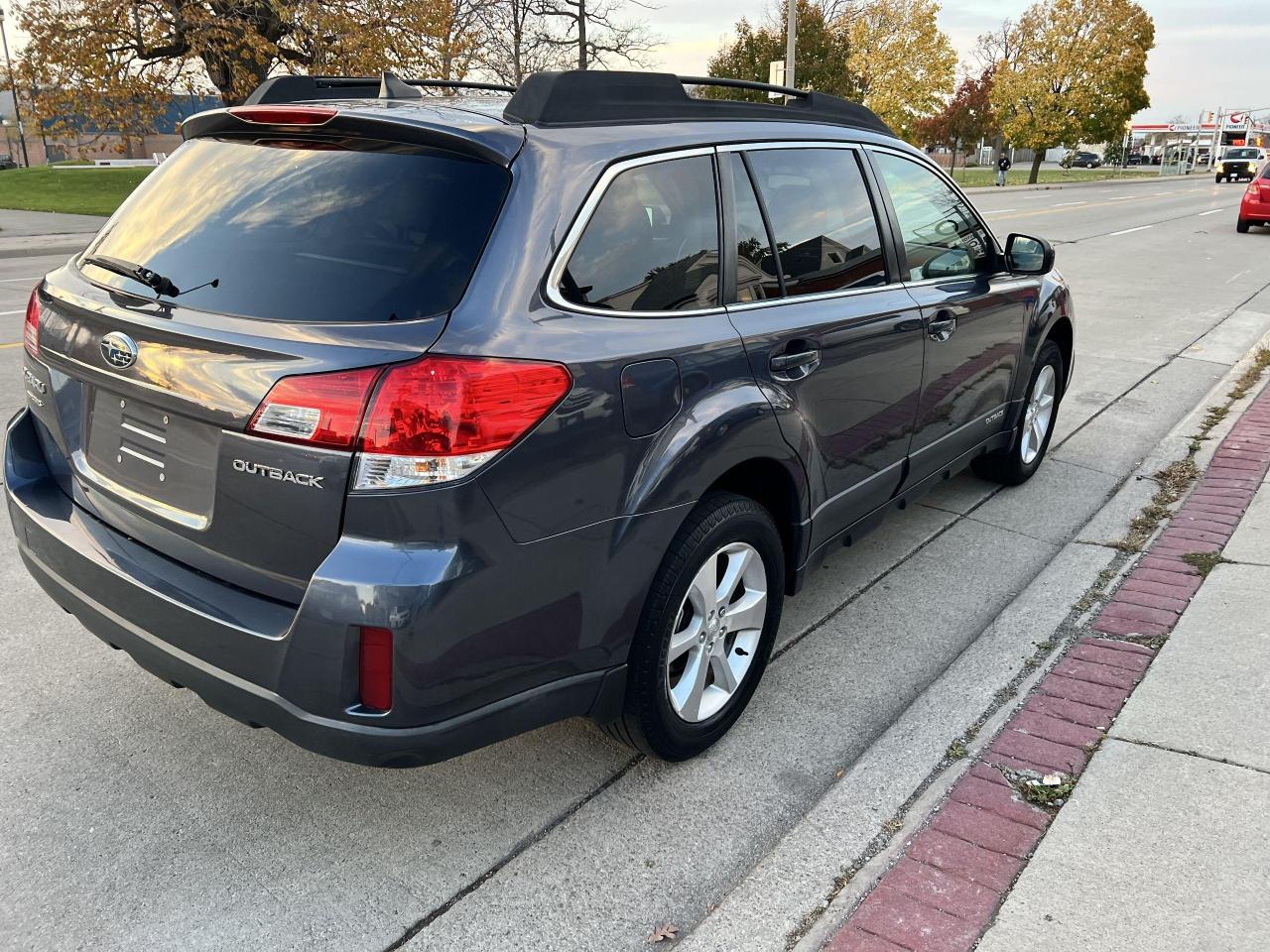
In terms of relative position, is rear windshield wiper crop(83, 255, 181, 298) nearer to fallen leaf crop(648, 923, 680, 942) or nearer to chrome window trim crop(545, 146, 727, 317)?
chrome window trim crop(545, 146, 727, 317)

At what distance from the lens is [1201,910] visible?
2330mm

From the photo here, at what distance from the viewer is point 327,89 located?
11.7ft

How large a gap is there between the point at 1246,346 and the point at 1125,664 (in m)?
7.49

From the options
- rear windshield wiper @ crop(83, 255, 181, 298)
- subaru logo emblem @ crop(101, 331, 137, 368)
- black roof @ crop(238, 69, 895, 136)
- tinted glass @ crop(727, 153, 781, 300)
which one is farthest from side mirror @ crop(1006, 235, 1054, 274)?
subaru logo emblem @ crop(101, 331, 137, 368)

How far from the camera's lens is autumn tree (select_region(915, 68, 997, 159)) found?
76.9 meters

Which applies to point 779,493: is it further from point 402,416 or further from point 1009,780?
point 402,416

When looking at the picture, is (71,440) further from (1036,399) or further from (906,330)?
(1036,399)

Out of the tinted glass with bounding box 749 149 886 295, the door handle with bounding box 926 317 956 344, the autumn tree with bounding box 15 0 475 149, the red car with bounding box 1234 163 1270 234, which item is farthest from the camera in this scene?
the autumn tree with bounding box 15 0 475 149

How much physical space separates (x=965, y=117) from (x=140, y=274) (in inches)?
3301

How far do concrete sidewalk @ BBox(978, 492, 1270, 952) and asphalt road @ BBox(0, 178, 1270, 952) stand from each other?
17.7 inches

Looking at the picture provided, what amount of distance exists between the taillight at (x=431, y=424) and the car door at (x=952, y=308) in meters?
2.20

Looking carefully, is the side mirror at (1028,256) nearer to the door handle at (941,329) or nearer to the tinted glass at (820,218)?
the door handle at (941,329)

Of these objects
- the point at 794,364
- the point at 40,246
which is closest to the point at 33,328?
the point at 794,364

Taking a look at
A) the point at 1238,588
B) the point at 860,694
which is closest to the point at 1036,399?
the point at 1238,588
